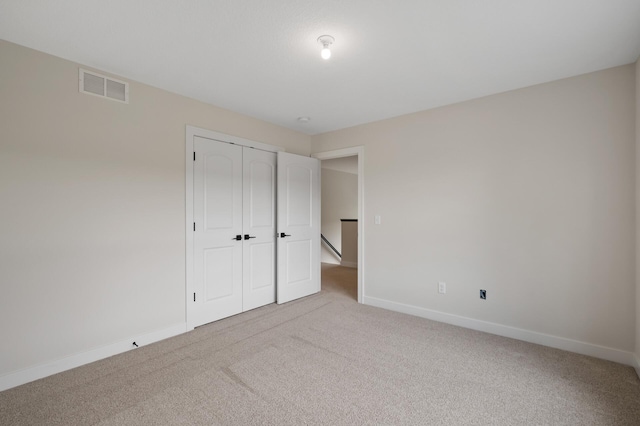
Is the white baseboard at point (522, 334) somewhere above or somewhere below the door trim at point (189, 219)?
below

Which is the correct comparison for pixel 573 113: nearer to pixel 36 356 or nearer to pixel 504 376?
pixel 504 376

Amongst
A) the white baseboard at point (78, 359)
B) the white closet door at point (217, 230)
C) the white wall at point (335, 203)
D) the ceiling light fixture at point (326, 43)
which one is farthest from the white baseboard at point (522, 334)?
the white wall at point (335, 203)

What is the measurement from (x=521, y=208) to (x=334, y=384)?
235 cm

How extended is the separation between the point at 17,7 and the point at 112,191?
1308 millimetres

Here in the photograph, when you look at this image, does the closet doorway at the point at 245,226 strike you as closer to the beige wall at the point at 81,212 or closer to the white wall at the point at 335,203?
the beige wall at the point at 81,212

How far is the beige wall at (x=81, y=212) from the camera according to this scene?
6.93 feet

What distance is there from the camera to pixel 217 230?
3354mm

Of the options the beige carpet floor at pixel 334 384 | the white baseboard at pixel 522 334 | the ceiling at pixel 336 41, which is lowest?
the beige carpet floor at pixel 334 384

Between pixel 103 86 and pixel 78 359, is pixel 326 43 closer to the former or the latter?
pixel 103 86

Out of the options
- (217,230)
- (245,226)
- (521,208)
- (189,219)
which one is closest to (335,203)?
(245,226)

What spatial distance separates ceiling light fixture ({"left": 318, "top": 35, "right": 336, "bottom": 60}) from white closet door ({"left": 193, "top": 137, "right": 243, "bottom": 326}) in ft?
5.72

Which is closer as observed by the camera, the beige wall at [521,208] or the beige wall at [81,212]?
the beige wall at [81,212]

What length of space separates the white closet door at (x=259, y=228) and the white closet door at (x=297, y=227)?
114 millimetres

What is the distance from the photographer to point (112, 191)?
2.56 metres
